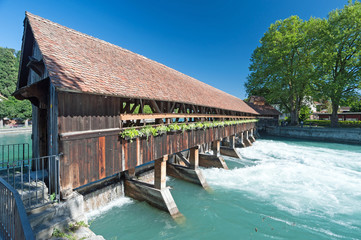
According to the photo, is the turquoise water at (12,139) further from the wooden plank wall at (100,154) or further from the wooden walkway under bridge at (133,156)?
the wooden plank wall at (100,154)

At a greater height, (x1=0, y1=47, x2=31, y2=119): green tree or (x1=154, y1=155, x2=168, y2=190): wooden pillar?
(x1=0, y1=47, x2=31, y2=119): green tree

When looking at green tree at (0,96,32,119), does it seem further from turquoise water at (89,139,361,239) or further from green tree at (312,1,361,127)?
green tree at (312,1,361,127)

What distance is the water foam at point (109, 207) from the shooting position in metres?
6.22

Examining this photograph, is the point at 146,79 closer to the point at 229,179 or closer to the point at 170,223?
the point at 170,223

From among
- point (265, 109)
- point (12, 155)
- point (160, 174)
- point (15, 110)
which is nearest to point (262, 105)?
point (265, 109)

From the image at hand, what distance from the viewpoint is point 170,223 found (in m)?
5.86

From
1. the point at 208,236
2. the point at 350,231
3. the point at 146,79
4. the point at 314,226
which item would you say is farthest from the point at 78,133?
the point at 350,231

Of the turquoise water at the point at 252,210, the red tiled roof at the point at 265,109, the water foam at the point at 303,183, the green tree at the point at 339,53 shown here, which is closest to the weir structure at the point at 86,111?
the turquoise water at the point at 252,210

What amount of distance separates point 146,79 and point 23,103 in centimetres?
3420

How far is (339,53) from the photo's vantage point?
21469mm

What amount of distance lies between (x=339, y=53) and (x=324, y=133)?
10190 mm

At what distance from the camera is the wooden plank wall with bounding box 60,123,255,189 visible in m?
3.83

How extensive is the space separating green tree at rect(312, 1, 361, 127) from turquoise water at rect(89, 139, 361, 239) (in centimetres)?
1485

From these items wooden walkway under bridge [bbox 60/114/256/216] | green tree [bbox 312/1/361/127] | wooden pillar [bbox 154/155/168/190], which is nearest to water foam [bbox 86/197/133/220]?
wooden walkway under bridge [bbox 60/114/256/216]
